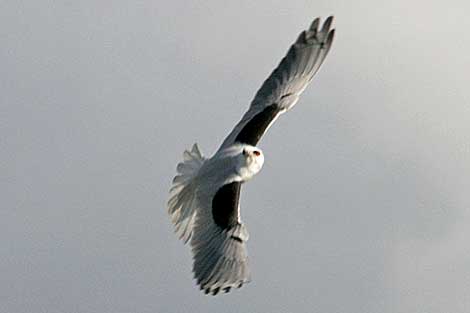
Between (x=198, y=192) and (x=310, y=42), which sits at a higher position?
(x=310, y=42)

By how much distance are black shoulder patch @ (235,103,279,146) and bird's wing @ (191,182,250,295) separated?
8.57 ft

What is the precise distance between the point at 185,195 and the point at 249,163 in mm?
2226

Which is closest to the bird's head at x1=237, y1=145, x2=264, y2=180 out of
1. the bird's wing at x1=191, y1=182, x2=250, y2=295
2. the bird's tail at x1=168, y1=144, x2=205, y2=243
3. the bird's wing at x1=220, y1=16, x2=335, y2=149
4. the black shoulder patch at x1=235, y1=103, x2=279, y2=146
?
the bird's wing at x1=191, y1=182, x2=250, y2=295

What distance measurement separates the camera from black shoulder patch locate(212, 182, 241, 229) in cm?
3541

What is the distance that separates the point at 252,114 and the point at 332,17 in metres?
2.55

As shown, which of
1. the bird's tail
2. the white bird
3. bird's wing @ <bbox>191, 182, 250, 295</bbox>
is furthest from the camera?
the bird's tail

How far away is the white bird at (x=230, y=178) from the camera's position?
114 feet

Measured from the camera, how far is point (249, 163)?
118 ft

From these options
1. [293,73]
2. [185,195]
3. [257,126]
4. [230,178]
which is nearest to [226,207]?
[230,178]

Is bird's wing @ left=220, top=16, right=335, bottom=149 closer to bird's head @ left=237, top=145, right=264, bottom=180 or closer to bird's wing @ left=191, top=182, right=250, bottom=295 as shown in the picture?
bird's head @ left=237, top=145, right=264, bottom=180

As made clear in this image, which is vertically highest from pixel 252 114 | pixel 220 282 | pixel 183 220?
pixel 252 114

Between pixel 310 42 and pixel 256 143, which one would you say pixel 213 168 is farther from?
pixel 310 42

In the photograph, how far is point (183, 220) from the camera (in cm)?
3734

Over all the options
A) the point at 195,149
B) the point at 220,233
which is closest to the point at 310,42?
the point at 195,149
